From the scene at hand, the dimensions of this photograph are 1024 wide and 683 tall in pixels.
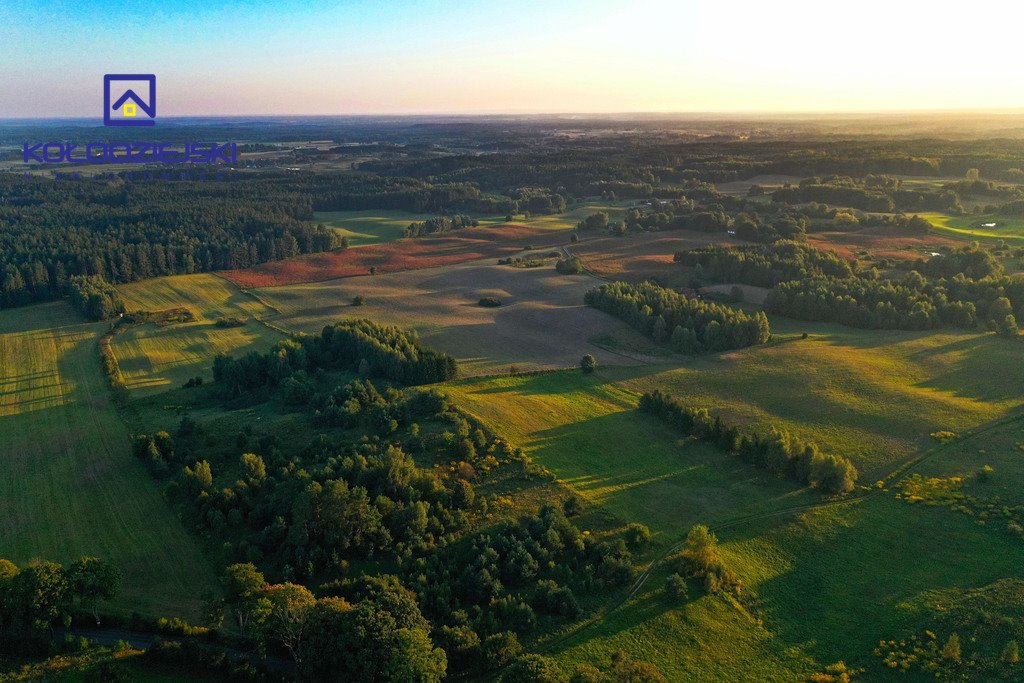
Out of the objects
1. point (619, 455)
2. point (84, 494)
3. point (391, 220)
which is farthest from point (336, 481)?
point (391, 220)

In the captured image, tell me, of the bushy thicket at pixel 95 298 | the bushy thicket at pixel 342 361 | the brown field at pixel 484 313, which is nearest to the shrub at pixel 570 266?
the brown field at pixel 484 313

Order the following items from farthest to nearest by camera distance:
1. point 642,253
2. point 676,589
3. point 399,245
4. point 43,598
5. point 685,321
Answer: point 399,245
point 642,253
point 685,321
point 676,589
point 43,598

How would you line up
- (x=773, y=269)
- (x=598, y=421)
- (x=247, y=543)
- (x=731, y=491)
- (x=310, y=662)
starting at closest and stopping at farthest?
(x=310, y=662) < (x=247, y=543) < (x=731, y=491) < (x=598, y=421) < (x=773, y=269)

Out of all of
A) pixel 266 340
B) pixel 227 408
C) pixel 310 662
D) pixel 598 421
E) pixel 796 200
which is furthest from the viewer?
pixel 796 200

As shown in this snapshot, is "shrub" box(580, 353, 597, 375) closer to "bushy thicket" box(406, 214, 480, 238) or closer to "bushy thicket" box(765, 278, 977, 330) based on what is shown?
"bushy thicket" box(765, 278, 977, 330)

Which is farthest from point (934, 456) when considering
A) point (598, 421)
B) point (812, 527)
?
point (598, 421)

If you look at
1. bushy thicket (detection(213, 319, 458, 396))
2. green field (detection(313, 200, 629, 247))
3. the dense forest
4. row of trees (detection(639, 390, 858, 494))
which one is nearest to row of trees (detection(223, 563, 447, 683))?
the dense forest

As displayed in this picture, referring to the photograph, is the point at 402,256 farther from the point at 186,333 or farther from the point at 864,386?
the point at 864,386

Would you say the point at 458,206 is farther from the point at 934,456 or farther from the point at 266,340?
the point at 934,456
